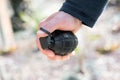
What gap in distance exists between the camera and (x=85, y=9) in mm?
1650

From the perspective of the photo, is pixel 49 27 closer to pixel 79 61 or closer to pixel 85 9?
pixel 85 9

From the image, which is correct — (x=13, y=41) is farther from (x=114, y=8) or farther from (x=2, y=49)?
(x=114, y=8)

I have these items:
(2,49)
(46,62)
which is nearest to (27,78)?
(46,62)

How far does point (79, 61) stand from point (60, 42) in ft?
5.47

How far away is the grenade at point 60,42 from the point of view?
1.71m

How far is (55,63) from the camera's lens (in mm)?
3516

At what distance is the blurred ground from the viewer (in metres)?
3.31

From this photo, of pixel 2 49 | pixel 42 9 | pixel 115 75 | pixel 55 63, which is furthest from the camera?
pixel 42 9

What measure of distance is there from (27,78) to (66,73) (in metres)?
0.35

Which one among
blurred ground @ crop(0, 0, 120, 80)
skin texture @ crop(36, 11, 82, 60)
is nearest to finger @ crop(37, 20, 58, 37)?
skin texture @ crop(36, 11, 82, 60)

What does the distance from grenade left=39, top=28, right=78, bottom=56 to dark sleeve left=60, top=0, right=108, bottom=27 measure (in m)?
0.11

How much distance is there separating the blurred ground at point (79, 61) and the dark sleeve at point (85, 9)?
1575mm

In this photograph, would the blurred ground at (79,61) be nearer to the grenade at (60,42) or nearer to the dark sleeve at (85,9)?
the grenade at (60,42)

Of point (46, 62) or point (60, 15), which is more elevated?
point (60, 15)
